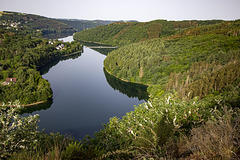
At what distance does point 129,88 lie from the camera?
55.9 m

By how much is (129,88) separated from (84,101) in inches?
699

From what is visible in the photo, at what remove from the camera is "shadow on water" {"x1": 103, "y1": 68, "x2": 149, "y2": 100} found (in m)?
50.7

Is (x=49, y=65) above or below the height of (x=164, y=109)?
below

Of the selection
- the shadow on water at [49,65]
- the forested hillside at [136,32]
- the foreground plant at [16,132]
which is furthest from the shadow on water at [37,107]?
the forested hillside at [136,32]

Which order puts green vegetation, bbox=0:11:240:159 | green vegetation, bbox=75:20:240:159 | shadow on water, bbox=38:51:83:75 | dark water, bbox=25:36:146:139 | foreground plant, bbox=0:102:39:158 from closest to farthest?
green vegetation, bbox=0:11:240:159 < foreground plant, bbox=0:102:39:158 < green vegetation, bbox=75:20:240:159 < dark water, bbox=25:36:146:139 < shadow on water, bbox=38:51:83:75

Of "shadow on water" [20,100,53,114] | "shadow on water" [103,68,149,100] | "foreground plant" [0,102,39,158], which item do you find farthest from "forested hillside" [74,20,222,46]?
"foreground plant" [0,102,39,158]

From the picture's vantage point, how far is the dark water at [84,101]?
111 ft

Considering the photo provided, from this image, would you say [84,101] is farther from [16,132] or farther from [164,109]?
[16,132]

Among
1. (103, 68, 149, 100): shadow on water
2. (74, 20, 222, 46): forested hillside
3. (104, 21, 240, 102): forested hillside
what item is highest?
(74, 20, 222, 46): forested hillside

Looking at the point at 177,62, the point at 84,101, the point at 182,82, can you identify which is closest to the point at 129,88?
the point at 84,101

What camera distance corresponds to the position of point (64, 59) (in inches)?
3824

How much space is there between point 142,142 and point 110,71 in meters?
67.3

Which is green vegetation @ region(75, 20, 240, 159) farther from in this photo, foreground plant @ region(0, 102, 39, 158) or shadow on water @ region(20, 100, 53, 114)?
shadow on water @ region(20, 100, 53, 114)

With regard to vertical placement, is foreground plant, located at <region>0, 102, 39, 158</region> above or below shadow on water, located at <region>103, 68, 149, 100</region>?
above
